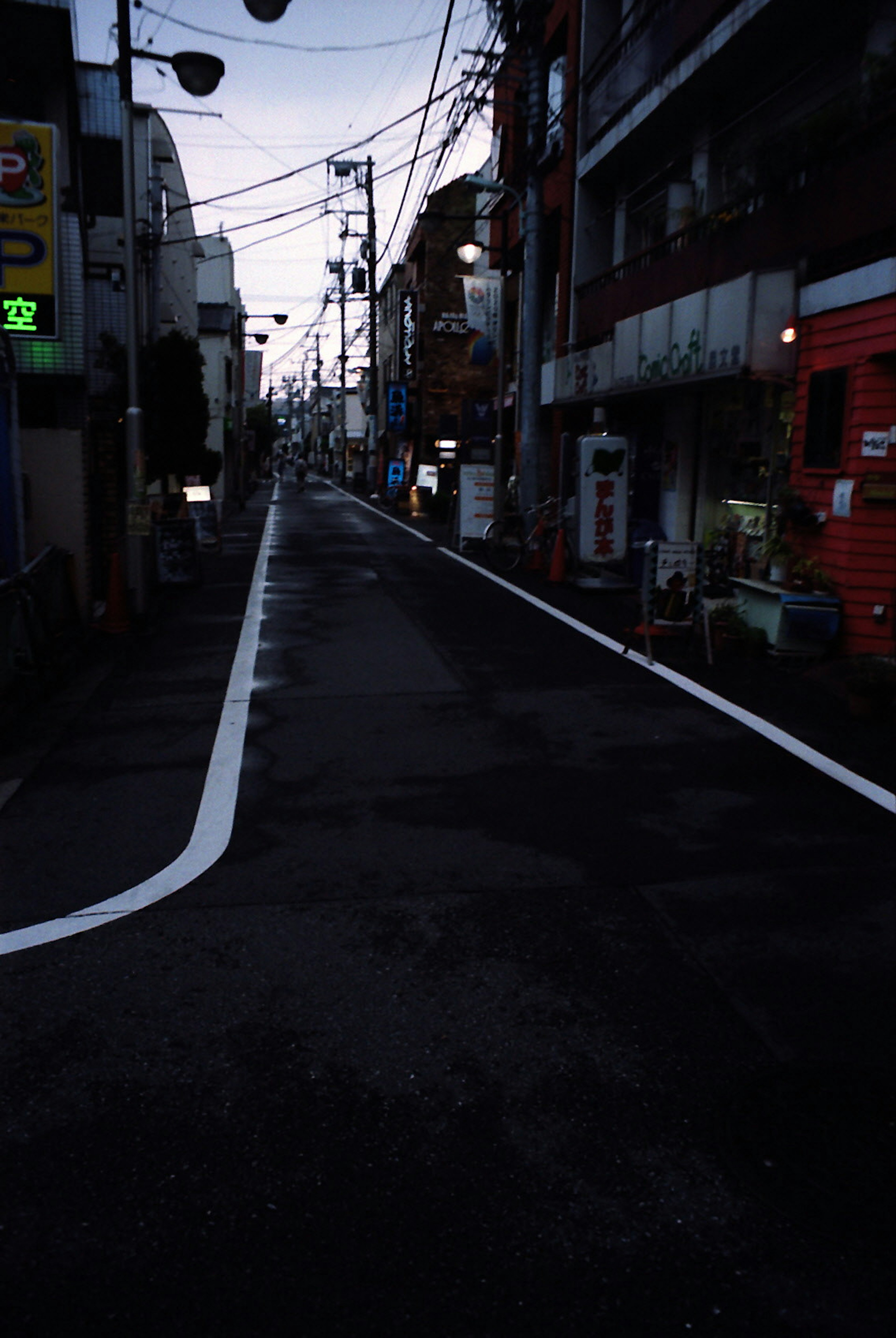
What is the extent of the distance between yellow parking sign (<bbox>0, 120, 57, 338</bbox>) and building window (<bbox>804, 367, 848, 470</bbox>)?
8605 mm

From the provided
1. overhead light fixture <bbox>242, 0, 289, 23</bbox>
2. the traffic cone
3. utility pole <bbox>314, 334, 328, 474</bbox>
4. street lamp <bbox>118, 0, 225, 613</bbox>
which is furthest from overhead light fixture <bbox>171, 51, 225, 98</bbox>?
utility pole <bbox>314, 334, 328, 474</bbox>

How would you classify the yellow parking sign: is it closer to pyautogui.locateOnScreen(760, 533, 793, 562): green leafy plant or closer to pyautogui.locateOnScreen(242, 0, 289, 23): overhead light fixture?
pyautogui.locateOnScreen(242, 0, 289, 23): overhead light fixture

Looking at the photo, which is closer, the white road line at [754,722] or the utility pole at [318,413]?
the white road line at [754,722]

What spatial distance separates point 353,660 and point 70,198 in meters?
7.40

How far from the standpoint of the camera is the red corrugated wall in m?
10.8

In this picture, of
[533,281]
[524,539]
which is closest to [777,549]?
[524,539]

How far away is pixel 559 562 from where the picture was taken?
19.4 m

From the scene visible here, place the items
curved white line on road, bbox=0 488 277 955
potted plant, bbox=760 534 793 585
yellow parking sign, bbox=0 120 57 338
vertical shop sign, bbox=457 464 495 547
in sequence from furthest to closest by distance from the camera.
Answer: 1. vertical shop sign, bbox=457 464 495 547
2. potted plant, bbox=760 534 793 585
3. yellow parking sign, bbox=0 120 57 338
4. curved white line on road, bbox=0 488 277 955

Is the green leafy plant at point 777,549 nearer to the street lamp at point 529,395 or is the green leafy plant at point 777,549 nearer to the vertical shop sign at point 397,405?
the street lamp at point 529,395

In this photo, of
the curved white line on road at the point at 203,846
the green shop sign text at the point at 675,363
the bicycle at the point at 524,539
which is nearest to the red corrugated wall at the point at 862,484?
the green shop sign text at the point at 675,363

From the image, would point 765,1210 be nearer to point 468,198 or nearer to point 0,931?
point 0,931

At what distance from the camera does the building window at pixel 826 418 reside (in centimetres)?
1150

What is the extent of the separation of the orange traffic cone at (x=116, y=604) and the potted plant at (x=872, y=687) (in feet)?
29.1

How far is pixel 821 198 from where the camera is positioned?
12.5 m
